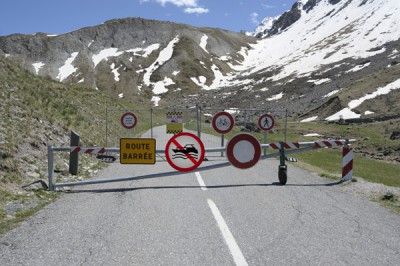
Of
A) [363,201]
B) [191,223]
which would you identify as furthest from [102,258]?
[363,201]

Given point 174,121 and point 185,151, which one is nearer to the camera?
Answer: point 185,151

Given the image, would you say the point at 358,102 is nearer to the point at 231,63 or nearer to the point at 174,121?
the point at 174,121

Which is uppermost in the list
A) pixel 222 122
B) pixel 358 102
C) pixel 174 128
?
pixel 358 102

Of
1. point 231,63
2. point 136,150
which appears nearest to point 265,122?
point 136,150

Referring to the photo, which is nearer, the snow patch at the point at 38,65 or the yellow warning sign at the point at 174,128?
the yellow warning sign at the point at 174,128

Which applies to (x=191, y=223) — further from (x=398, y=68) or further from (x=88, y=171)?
(x=398, y=68)

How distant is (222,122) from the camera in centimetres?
1755

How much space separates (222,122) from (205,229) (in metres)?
11.2

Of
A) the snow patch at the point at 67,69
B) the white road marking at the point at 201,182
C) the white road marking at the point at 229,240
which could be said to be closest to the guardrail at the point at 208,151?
the white road marking at the point at 201,182

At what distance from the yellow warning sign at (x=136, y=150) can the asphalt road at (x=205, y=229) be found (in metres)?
0.76

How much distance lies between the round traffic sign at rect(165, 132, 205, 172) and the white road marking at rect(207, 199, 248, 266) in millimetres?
1633

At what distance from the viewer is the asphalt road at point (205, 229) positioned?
5332 mm

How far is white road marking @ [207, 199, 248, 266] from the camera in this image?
16.9 feet

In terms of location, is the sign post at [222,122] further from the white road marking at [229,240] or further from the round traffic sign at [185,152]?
the white road marking at [229,240]
